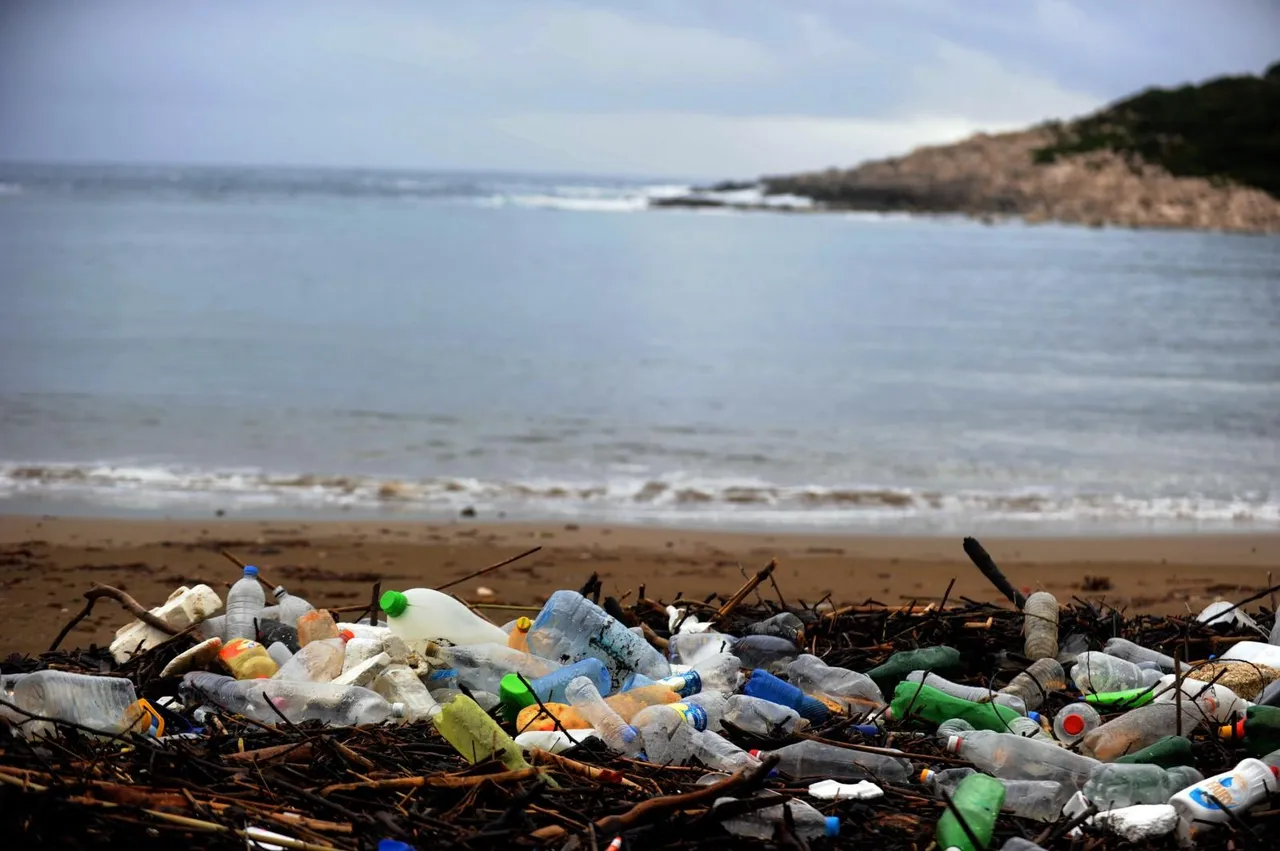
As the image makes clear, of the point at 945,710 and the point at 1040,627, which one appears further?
the point at 1040,627

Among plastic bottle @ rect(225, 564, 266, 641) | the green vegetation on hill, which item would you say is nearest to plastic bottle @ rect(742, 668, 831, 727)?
plastic bottle @ rect(225, 564, 266, 641)

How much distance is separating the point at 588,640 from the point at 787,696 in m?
0.64

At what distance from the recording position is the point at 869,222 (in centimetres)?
5825

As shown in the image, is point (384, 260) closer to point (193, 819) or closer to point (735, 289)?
point (735, 289)

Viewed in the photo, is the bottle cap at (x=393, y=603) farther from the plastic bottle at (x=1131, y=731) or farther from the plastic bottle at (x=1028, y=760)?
the plastic bottle at (x=1131, y=731)

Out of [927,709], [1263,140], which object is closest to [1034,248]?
[1263,140]

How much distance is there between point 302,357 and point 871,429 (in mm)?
7701

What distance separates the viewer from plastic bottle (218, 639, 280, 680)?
3207 millimetres

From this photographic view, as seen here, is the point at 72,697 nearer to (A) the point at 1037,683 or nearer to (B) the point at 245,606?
(B) the point at 245,606

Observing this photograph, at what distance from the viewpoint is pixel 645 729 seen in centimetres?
278

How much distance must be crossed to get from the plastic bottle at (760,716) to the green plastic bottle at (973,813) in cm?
53

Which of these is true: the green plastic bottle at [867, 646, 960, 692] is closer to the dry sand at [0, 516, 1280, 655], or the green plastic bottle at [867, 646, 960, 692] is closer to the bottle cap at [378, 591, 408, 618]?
the bottle cap at [378, 591, 408, 618]

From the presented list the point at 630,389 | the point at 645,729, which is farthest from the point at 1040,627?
the point at 630,389

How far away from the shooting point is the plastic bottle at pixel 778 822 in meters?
2.34
